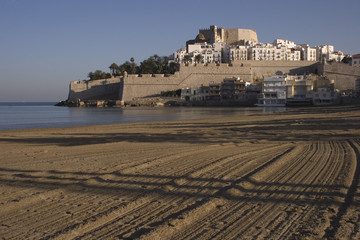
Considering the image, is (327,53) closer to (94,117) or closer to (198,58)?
(198,58)

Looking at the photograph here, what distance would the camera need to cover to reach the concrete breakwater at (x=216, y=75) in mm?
52344

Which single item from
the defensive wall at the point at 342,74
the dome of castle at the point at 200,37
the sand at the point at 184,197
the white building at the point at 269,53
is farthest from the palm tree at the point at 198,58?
the sand at the point at 184,197

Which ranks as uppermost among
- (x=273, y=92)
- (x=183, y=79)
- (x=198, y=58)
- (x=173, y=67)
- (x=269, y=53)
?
(x=269, y=53)

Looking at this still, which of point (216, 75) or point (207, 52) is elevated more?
point (207, 52)

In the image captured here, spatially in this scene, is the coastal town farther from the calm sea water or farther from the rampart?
the calm sea water

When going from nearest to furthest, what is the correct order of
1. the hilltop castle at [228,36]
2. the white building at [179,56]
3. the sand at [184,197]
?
1. the sand at [184,197]
2. the white building at [179,56]
3. the hilltop castle at [228,36]

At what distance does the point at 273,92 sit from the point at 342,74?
595 inches

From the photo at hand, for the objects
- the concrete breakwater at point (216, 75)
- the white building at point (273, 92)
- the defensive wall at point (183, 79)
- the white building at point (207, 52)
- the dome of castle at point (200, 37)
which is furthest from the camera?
the dome of castle at point (200, 37)

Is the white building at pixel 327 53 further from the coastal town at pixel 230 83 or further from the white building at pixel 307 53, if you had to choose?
the coastal town at pixel 230 83

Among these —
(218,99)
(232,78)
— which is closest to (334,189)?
(218,99)

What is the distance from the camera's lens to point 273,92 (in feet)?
145

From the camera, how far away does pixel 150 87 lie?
54.9 metres

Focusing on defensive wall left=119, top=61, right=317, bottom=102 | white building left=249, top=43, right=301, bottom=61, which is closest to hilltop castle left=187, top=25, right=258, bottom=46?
white building left=249, top=43, right=301, bottom=61

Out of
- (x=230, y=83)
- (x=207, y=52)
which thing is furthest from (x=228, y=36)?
(x=230, y=83)
